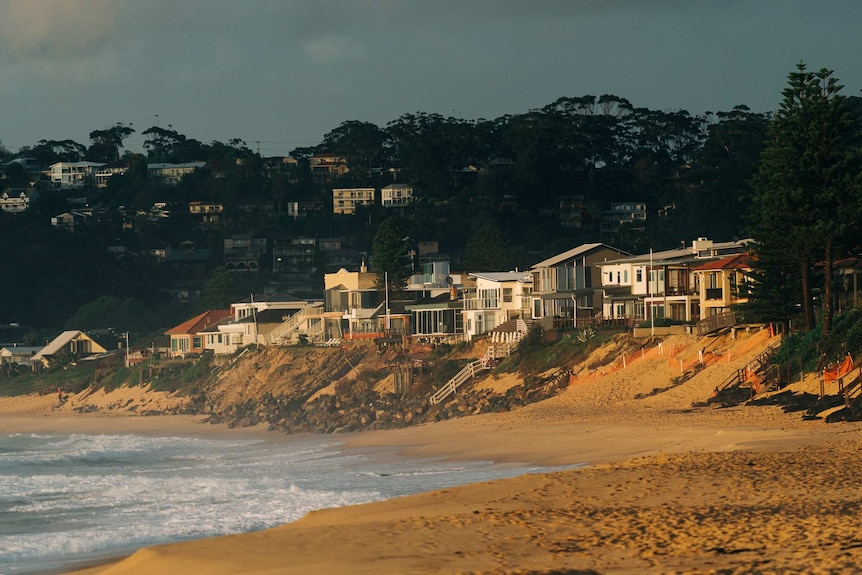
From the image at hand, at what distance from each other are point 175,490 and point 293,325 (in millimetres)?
52589

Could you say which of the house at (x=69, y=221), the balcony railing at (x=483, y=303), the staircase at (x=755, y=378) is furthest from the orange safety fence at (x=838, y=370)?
the house at (x=69, y=221)

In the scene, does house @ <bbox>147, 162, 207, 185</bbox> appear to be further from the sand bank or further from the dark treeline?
the sand bank

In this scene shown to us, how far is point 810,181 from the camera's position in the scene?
4784cm

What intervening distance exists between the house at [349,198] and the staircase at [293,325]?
75617mm

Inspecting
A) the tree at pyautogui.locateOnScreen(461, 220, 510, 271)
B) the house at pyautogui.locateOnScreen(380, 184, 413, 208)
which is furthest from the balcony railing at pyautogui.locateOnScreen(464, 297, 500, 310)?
the house at pyautogui.locateOnScreen(380, 184, 413, 208)

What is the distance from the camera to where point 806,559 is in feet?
52.2

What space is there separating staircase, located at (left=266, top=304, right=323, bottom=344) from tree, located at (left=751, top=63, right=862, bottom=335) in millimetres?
43096

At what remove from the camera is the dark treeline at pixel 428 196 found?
138m

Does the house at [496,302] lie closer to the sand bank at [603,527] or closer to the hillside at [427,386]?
the hillside at [427,386]

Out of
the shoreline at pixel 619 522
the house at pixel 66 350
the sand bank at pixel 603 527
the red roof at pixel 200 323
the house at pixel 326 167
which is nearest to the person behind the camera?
the sand bank at pixel 603 527

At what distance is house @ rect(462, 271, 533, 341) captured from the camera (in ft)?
240

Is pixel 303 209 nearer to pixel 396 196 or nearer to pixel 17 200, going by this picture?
pixel 396 196

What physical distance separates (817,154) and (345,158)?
13570 centimetres

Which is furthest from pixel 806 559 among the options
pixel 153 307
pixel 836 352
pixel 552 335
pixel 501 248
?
pixel 153 307
